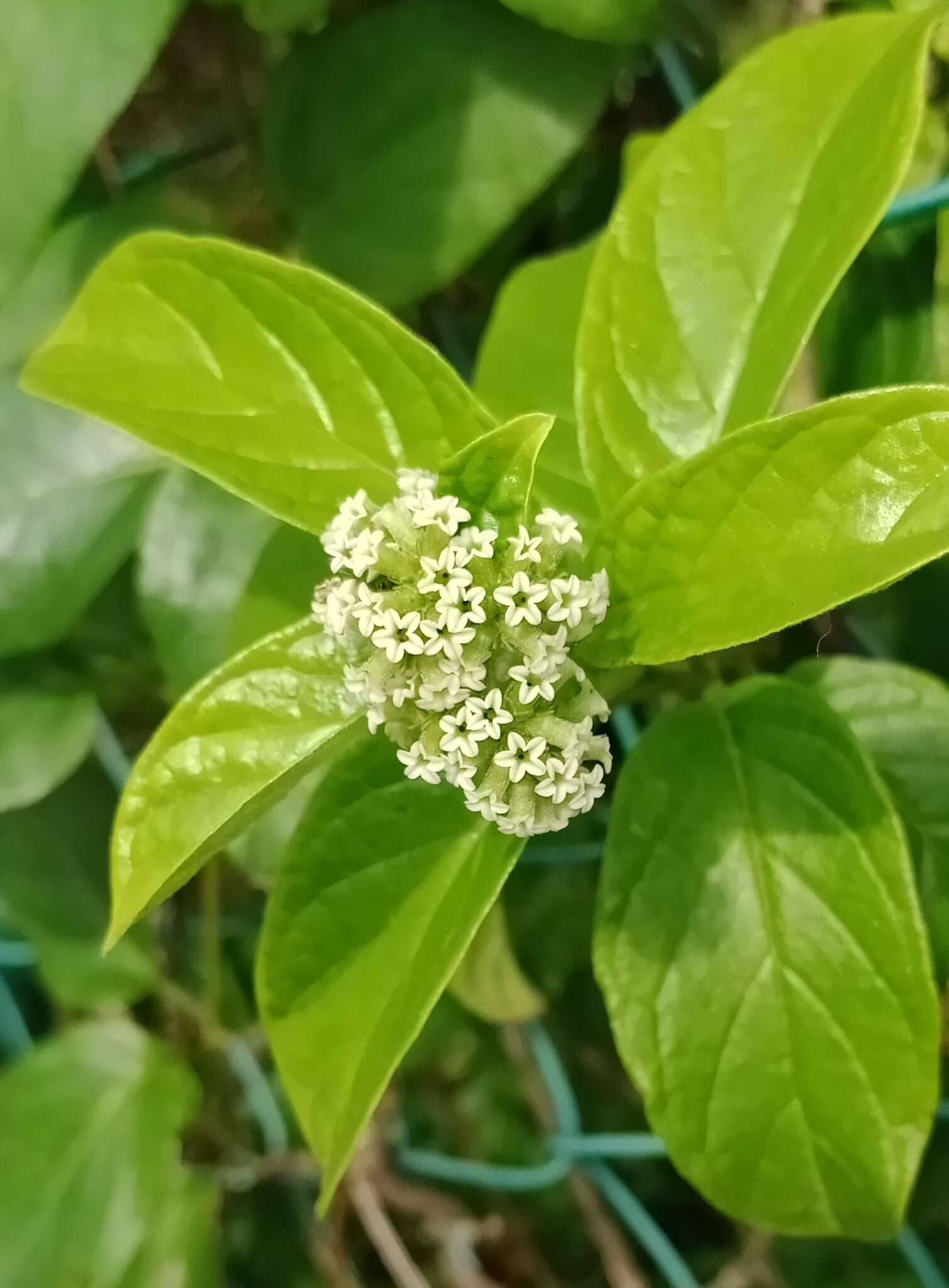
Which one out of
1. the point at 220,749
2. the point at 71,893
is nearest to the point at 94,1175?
the point at 71,893

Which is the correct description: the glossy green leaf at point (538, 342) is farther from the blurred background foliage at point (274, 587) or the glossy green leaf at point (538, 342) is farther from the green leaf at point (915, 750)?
the green leaf at point (915, 750)

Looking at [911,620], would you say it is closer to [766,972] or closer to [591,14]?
[766,972]

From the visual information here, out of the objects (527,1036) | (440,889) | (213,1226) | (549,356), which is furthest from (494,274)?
(213,1226)

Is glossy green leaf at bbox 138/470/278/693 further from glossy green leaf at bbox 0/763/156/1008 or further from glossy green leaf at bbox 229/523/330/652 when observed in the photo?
glossy green leaf at bbox 0/763/156/1008

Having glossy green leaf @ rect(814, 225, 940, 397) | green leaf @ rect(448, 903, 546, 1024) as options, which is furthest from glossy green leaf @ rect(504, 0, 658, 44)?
green leaf @ rect(448, 903, 546, 1024)

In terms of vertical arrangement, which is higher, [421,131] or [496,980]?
[421,131]

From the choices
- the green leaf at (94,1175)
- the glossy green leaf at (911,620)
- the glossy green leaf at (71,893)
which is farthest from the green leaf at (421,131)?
the green leaf at (94,1175)

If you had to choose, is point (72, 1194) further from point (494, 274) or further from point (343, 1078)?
point (494, 274)

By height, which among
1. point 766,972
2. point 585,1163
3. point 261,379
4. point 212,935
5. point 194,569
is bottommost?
point 585,1163
